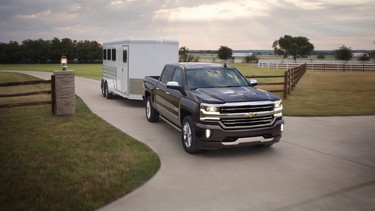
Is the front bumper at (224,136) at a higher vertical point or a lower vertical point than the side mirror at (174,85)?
lower

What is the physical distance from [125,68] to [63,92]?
2.80 metres

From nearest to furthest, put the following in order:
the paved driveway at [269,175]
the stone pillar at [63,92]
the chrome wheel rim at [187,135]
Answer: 1. the paved driveway at [269,175]
2. the chrome wheel rim at [187,135]
3. the stone pillar at [63,92]

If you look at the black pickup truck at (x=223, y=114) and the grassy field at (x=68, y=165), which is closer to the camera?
the grassy field at (x=68, y=165)

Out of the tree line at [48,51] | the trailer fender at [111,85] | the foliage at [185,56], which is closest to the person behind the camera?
the trailer fender at [111,85]

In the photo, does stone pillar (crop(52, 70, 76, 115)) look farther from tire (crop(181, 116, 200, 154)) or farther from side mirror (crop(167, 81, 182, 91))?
tire (crop(181, 116, 200, 154))

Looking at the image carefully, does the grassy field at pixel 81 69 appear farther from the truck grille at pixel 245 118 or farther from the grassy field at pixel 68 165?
the truck grille at pixel 245 118

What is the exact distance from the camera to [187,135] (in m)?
7.54

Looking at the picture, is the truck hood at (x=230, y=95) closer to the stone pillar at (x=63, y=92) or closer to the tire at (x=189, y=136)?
the tire at (x=189, y=136)

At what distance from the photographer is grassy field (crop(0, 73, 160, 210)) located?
505cm

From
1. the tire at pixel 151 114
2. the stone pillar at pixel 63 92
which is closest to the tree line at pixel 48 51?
the stone pillar at pixel 63 92

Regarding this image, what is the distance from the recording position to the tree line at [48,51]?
76.1 meters

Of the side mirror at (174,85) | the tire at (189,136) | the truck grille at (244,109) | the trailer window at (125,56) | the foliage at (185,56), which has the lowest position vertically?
the tire at (189,136)

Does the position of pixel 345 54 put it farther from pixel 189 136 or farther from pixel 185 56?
pixel 189 136

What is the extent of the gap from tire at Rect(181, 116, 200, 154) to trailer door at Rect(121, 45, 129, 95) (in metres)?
6.29
